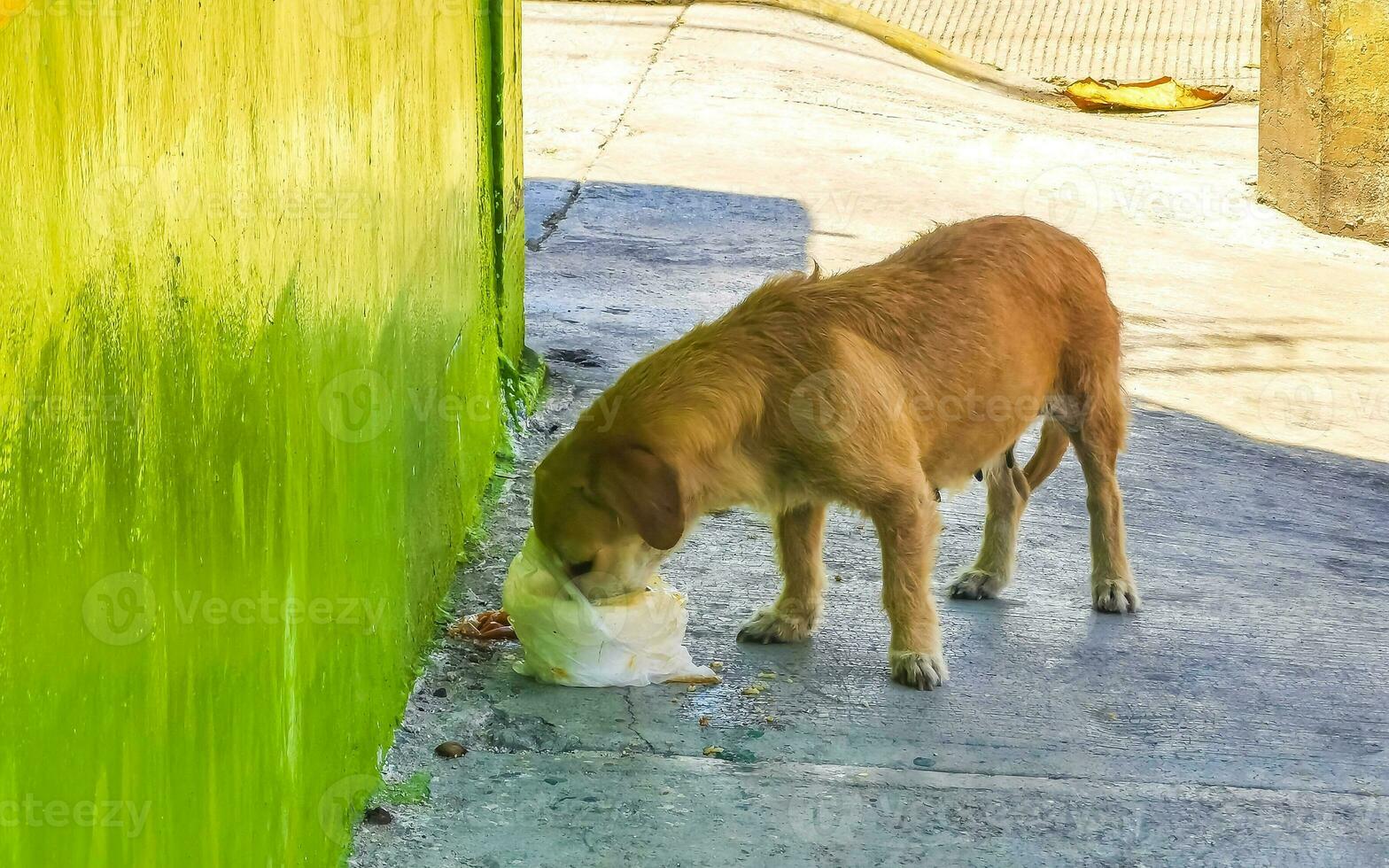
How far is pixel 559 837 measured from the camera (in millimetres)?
3705

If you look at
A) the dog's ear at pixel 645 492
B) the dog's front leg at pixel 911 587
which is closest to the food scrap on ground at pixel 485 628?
the dog's ear at pixel 645 492

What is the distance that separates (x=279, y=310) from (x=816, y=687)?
237cm

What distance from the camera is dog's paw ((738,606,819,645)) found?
5.08 meters

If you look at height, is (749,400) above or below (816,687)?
above

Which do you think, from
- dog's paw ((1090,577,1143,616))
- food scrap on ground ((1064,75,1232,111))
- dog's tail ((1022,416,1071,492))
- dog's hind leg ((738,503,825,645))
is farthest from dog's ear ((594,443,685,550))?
food scrap on ground ((1064,75,1232,111))

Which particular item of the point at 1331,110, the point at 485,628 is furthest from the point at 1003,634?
the point at 1331,110

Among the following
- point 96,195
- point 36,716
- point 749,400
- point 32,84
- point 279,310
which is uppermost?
point 32,84

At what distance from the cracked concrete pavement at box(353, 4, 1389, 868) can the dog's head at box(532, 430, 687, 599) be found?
0.40m

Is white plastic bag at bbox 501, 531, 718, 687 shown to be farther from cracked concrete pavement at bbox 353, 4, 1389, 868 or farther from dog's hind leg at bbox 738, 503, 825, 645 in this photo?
→ dog's hind leg at bbox 738, 503, 825, 645

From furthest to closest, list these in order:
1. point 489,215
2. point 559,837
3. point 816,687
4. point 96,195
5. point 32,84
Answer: point 489,215 < point 816,687 < point 559,837 < point 96,195 < point 32,84

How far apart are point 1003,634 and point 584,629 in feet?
5.20

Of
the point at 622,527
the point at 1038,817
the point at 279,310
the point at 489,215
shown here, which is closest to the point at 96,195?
the point at 279,310

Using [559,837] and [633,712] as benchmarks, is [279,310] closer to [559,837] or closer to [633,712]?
[559,837]

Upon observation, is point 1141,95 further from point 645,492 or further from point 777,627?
point 645,492
